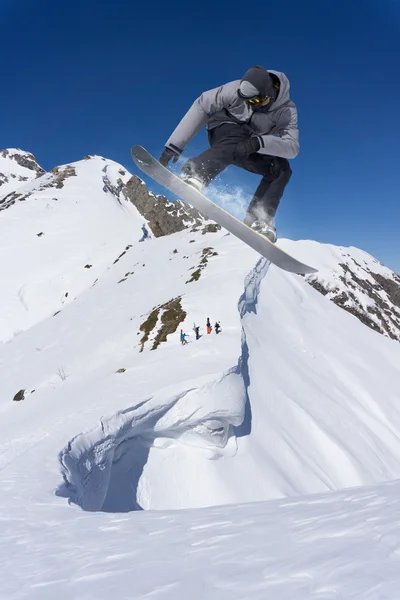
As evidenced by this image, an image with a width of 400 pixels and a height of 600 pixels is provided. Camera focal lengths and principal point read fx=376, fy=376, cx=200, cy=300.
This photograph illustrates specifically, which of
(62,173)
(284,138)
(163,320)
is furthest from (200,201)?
(62,173)

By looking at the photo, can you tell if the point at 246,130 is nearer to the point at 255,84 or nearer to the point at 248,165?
the point at 248,165

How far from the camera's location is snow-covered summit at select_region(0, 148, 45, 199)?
8481 cm

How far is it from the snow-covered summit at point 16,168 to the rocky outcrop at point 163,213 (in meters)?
35.9

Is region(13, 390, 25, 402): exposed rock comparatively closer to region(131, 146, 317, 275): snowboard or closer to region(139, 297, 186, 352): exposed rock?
region(139, 297, 186, 352): exposed rock

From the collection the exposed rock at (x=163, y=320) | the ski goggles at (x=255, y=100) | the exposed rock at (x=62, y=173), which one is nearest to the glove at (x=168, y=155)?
the ski goggles at (x=255, y=100)

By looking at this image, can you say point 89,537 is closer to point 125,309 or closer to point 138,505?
point 138,505

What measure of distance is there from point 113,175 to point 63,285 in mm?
43495

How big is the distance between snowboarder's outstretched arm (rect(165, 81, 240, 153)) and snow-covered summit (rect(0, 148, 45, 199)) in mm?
88551

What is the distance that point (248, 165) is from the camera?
17.0 feet

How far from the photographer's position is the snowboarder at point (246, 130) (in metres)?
4.23

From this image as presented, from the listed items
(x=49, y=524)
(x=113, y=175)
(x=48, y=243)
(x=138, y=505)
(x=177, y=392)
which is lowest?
(x=138, y=505)

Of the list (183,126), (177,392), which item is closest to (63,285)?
(177,392)

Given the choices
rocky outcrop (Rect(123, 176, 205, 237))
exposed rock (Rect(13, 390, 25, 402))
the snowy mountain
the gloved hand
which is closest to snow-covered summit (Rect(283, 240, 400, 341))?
rocky outcrop (Rect(123, 176, 205, 237))

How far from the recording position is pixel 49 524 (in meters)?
3.39
